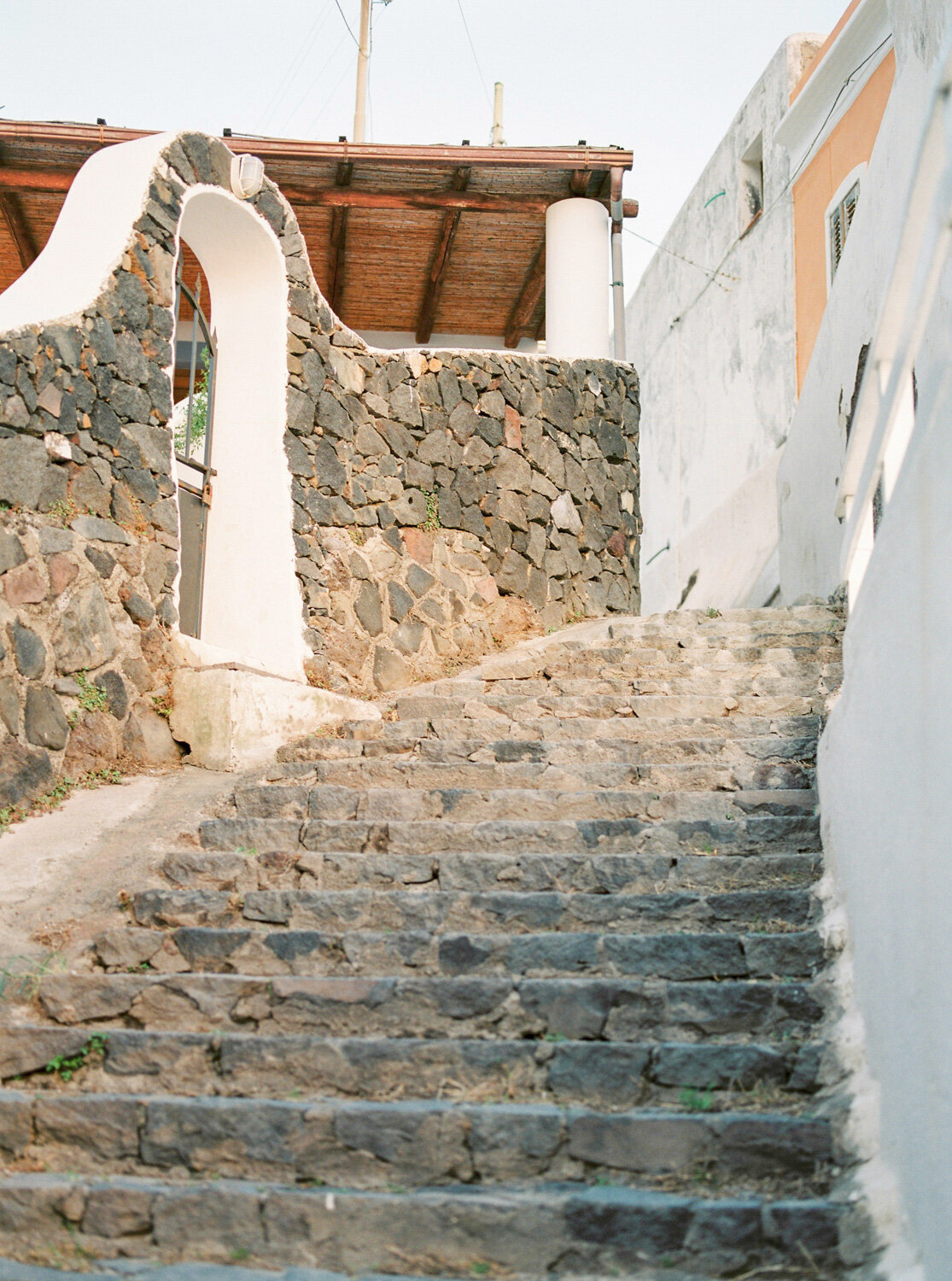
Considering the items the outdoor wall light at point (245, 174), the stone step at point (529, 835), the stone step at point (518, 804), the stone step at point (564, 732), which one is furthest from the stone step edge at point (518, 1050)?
the outdoor wall light at point (245, 174)

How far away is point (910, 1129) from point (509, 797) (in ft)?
7.59

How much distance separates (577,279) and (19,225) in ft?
15.1

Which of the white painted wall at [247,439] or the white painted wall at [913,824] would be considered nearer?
the white painted wall at [913,824]

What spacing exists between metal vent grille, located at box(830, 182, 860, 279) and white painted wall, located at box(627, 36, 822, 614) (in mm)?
1084

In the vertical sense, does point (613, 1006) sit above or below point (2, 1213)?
above

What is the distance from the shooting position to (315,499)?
7.57m

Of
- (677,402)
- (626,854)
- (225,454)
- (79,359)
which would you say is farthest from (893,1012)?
(677,402)

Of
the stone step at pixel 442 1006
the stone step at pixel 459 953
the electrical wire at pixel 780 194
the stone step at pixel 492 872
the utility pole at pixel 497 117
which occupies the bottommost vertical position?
the stone step at pixel 442 1006

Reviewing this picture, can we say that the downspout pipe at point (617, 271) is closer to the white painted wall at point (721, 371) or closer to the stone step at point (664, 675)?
the white painted wall at point (721, 371)

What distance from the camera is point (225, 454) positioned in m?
7.46

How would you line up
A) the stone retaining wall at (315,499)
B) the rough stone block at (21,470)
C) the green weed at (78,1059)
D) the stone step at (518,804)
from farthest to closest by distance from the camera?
the stone retaining wall at (315,499) → the rough stone block at (21,470) → the stone step at (518,804) → the green weed at (78,1059)

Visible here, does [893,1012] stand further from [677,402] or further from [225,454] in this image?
[677,402]

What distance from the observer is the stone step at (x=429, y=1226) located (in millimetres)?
2852

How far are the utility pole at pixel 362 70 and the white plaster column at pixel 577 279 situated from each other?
7.36m
